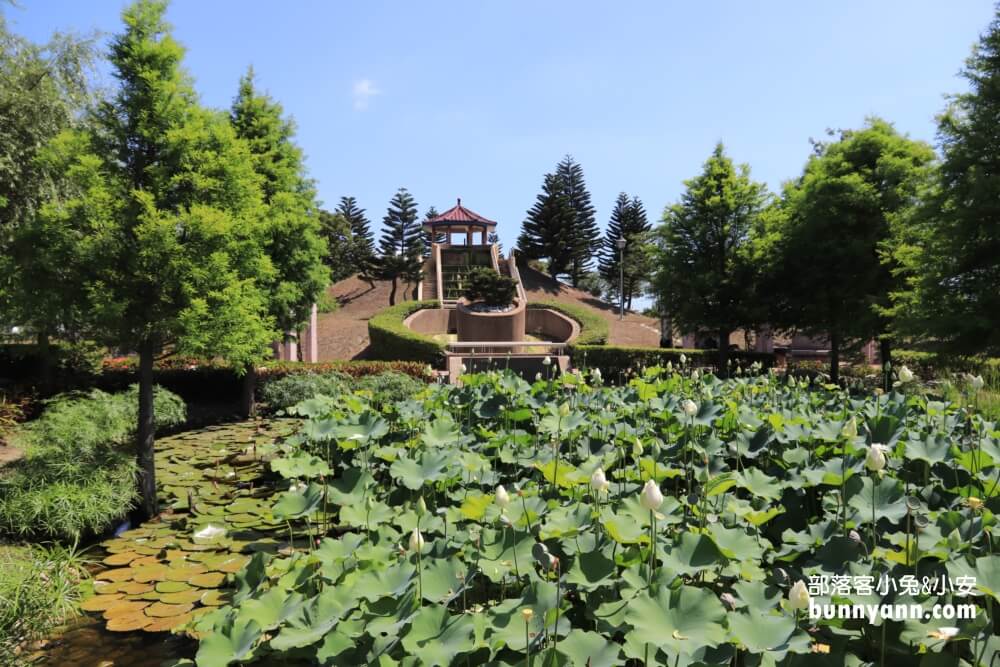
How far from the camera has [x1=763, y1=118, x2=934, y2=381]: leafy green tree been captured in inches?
559

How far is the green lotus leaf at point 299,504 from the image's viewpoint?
10.5ft

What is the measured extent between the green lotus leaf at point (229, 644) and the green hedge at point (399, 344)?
15.8m

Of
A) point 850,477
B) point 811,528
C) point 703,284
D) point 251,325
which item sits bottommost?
point 811,528

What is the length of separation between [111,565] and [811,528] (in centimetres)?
538

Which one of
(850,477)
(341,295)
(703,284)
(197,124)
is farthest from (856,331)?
(341,295)

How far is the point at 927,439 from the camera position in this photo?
9.87ft

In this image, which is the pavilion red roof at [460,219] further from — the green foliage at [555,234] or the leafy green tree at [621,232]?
the leafy green tree at [621,232]

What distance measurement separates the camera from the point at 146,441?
645 cm

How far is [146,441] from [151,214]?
2.56 meters

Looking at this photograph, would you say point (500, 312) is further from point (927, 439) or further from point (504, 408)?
point (927, 439)

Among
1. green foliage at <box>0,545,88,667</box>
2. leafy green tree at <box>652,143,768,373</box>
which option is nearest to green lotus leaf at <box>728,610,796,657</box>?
green foliage at <box>0,545,88,667</box>

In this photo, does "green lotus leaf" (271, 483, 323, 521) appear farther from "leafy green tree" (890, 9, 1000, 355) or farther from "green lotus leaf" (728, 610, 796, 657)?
"leafy green tree" (890, 9, 1000, 355)

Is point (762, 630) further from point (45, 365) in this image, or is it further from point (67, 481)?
point (45, 365)

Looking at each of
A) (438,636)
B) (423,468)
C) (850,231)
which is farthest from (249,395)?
(850,231)
